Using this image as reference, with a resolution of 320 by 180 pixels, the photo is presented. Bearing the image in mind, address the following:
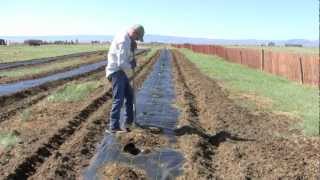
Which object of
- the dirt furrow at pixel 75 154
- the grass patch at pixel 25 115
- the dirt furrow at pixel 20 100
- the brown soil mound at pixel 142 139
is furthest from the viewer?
the dirt furrow at pixel 20 100

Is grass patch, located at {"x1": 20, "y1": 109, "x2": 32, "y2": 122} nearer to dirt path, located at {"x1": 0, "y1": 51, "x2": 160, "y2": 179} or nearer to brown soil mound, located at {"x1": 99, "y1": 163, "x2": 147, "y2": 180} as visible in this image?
dirt path, located at {"x1": 0, "y1": 51, "x2": 160, "y2": 179}

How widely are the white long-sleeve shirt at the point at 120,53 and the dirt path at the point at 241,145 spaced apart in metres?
1.63

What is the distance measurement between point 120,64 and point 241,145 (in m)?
2.56

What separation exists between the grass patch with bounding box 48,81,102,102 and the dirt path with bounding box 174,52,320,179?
10.1 ft

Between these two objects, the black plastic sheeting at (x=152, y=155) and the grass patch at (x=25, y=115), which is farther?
the grass patch at (x=25, y=115)


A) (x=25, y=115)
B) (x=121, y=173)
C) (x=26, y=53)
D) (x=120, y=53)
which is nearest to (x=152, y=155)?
(x=121, y=173)

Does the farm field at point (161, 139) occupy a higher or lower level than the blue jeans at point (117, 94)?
lower

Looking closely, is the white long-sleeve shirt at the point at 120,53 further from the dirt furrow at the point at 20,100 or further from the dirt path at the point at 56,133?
the dirt furrow at the point at 20,100

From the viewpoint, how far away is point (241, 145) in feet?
31.7

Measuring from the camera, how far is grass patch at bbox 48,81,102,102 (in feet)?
51.2

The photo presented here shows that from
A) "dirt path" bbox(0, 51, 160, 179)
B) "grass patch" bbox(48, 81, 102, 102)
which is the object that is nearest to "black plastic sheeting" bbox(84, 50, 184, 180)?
"dirt path" bbox(0, 51, 160, 179)

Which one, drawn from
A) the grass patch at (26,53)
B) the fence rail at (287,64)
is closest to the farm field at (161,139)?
the fence rail at (287,64)

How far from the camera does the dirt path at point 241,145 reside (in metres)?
7.86

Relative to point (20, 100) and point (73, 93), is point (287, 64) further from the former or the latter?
point (20, 100)
